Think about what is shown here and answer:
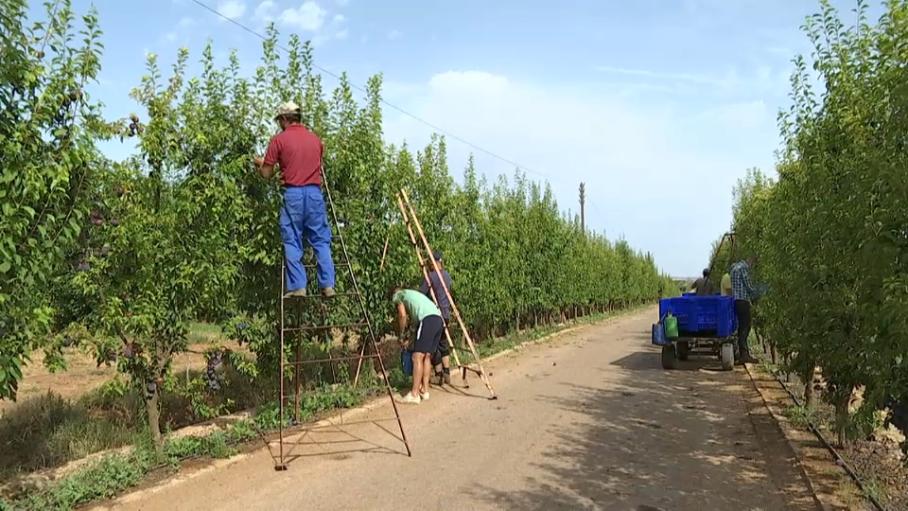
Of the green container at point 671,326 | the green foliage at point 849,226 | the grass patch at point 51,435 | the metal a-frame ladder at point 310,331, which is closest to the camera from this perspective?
the green foliage at point 849,226

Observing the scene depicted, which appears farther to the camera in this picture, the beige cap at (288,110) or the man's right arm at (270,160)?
the beige cap at (288,110)

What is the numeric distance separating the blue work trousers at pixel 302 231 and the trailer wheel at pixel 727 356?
9074 mm

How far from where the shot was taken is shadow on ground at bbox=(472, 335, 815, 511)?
581cm

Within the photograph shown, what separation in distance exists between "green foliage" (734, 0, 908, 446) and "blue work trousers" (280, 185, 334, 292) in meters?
4.95

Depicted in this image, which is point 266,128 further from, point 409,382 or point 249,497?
point 409,382

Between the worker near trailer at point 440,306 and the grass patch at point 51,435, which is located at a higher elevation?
the worker near trailer at point 440,306

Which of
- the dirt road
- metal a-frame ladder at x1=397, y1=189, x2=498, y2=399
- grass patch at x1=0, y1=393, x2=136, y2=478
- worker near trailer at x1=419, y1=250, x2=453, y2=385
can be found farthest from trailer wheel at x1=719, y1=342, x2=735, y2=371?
grass patch at x1=0, y1=393, x2=136, y2=478

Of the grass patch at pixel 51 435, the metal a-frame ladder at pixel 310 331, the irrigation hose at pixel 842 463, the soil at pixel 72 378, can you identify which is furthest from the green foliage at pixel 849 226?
the soil at pixel 72 378

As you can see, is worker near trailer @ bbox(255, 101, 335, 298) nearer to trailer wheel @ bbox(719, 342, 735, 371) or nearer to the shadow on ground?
the shadow on ground

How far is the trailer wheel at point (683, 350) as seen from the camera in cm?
1480

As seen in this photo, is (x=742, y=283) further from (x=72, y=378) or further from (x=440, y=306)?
(x=72, y=378)

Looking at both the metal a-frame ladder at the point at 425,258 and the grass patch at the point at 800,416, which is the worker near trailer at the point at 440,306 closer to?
the metal a-frame ladder at the point at 425,258

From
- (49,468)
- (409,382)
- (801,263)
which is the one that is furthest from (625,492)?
(409,382)

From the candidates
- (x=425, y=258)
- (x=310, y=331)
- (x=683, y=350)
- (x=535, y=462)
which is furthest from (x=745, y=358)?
(x=310, y=331)
